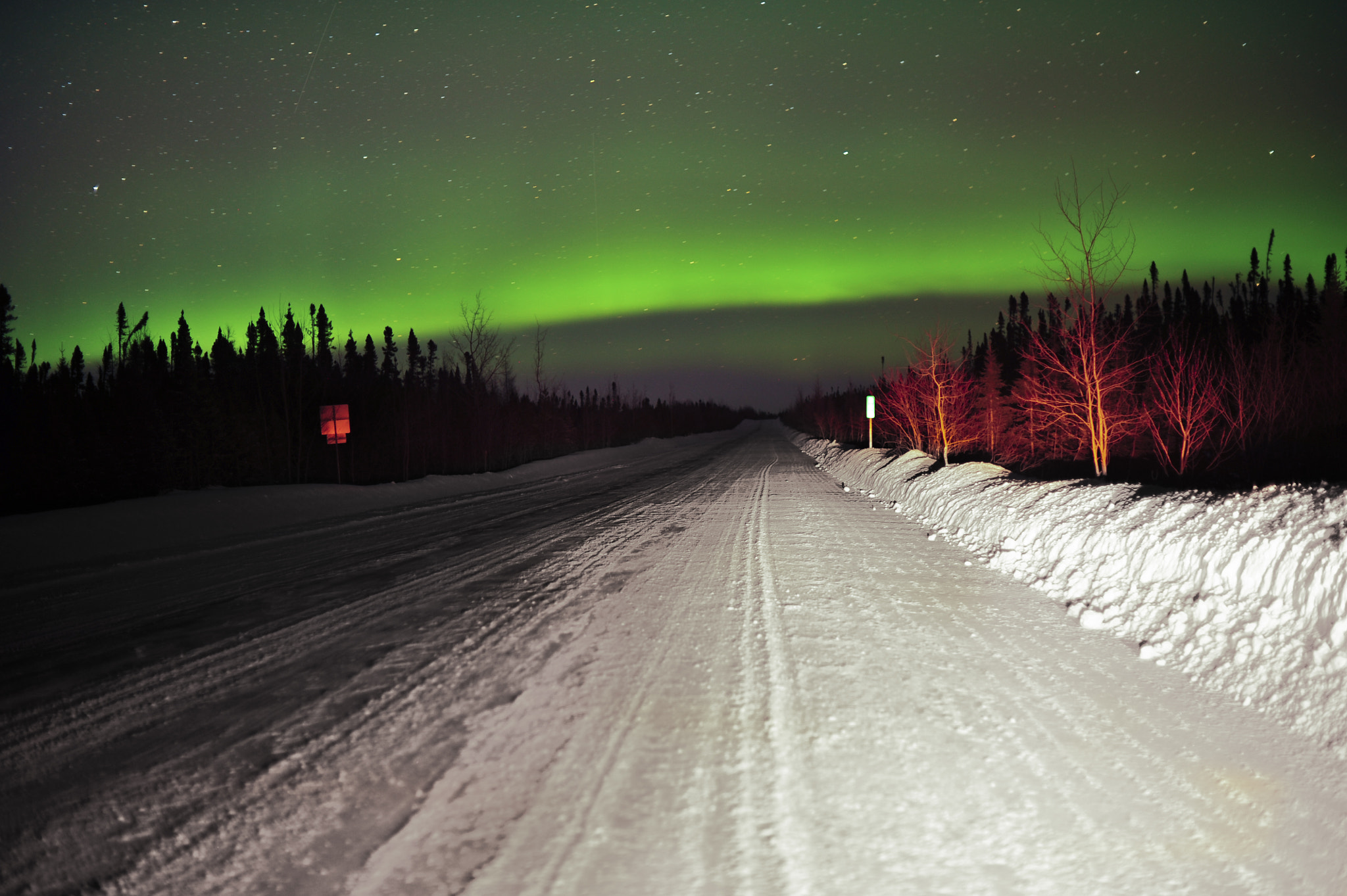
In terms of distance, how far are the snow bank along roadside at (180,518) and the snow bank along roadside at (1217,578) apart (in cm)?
1301

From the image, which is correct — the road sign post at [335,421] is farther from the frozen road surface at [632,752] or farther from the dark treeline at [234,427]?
the frozen road surface at [632,752]

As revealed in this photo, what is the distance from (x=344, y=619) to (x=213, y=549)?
612 cm

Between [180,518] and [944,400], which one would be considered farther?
[944,400]

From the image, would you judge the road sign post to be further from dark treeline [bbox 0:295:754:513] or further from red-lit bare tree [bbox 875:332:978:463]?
red-lit bare tree [bbox 875:332:978:463]

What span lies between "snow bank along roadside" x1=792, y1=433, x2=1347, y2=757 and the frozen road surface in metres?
0.33

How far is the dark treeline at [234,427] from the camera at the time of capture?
78.0 feet

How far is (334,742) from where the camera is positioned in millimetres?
3828

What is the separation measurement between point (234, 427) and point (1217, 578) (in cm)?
3449

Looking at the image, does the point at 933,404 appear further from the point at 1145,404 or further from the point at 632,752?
the point at 632,752

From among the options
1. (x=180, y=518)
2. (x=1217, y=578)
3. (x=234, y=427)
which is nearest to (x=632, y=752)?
(x=1217, y=578)

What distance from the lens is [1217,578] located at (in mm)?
5574

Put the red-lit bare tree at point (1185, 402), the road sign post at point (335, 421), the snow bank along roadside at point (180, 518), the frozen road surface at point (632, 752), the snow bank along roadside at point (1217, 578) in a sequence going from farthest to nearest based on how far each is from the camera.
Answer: the road sign post at point (335, 421) < the red-lit bare tree at point (1185, 402) < the snow bank along roadside at point (180, 518) < the snow bank along roadside at point (1217, 578) < the frozen road surface at point (632, 752)

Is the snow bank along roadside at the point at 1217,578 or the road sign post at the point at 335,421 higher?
the road sign post at the point at 335,421

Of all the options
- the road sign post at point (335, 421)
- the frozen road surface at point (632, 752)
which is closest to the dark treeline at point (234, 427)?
the road sign post at point (335, 421)
